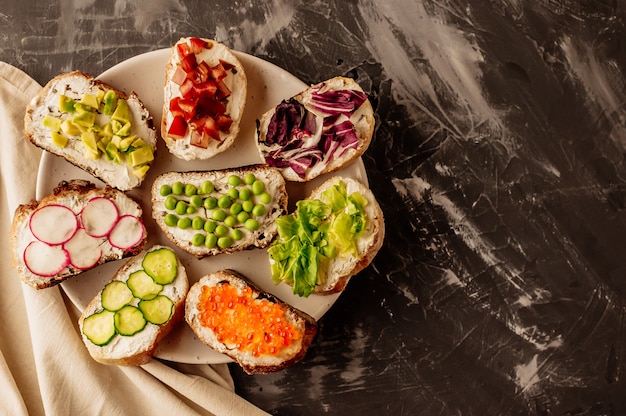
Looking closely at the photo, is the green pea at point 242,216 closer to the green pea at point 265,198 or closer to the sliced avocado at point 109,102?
the green pea at point 265,198

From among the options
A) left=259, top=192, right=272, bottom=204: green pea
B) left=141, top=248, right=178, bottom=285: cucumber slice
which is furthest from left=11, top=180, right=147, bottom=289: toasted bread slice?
left=259, top=192, right=272, bottom=204: green pea

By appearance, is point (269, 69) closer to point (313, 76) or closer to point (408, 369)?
point (313, 76)

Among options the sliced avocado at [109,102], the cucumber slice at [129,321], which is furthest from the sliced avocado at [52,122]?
the cucumber slice at [129,321]

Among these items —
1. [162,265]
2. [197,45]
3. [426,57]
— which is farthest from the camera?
[426,57]

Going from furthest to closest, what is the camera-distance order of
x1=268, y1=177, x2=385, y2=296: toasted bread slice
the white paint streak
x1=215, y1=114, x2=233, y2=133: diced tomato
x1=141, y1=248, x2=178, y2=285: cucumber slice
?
the white paint streak → x1=141, y1=248, x2=178, y2=285: cucumber slice → x1=215, y1=114, x2=233, y2=133: diced tomato → x1=268, y1=177, x2=385, y2=296: toasted bread slice

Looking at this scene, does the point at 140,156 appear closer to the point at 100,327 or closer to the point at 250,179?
the point at 250,179

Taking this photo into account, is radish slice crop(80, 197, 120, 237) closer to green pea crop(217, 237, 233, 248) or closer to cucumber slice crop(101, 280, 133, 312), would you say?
cucumber slice crop(101, 280, 133, 312)

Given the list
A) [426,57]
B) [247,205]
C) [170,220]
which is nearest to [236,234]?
[247,205]
